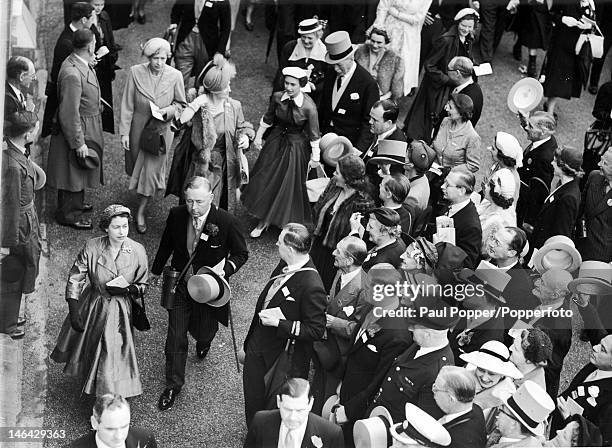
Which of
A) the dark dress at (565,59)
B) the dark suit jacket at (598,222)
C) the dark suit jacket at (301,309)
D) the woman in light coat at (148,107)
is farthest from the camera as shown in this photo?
the dark dress at (565,59)

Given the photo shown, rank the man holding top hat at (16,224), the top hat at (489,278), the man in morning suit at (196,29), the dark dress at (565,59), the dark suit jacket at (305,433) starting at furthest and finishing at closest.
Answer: the dark dress at (565,59) → the man in morning suit at (196,29) → the man holding top hat at (16,224) → the top hat at (489,278) → the dark suit jacket at (305,433)

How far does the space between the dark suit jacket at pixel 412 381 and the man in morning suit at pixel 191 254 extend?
147 centimetres

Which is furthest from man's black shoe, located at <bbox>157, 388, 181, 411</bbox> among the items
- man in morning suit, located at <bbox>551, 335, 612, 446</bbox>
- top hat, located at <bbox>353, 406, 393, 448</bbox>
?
man in morning suit, located at <bbox>551, 335, 612, 446</bbox>

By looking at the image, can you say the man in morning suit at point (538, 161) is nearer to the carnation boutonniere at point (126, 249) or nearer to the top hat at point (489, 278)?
the top hat at point (489, 278)

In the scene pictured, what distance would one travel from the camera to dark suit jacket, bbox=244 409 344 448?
5199 millimetres

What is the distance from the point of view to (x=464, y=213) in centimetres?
680

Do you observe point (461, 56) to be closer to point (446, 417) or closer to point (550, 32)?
point (550, 32)

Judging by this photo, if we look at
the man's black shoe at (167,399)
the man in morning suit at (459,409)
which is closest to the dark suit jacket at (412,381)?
the man in morning suit at (459,409)

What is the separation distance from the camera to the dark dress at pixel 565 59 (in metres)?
9.88

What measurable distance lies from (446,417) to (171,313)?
7.26 ft

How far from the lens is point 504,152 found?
7293 millimetres

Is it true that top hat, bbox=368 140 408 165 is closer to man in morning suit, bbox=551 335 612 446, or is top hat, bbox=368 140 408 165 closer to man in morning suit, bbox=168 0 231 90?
man in morning suit, bbox=551 335 612 446

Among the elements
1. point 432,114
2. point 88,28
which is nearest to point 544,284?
point 432,114

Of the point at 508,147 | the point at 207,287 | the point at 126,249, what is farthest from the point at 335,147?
the point at 126,249
